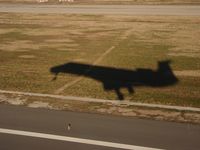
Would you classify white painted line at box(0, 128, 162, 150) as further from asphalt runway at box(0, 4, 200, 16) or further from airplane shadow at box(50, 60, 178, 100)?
asphalt runway at box(0, 4, 200, 16)

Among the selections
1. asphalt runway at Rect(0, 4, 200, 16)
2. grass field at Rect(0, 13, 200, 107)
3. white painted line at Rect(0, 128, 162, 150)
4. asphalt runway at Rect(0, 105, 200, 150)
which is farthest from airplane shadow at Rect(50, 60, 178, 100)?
asphalt runway at Rect(0, 4, 200, 16)

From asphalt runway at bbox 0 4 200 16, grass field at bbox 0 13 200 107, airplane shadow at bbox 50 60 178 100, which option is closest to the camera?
grass field at bbox 0 13 200 107

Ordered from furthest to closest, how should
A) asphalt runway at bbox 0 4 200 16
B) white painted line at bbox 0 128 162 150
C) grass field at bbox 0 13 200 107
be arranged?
asphalt runway at bbox 0 4 200 16
grass field at bbox 0 13 200 107
white painted line at bbox 0 128 162 150

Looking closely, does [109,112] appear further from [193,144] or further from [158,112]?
[193,144]

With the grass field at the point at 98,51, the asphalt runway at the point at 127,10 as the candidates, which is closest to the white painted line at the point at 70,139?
the grass field at the point at 98,51

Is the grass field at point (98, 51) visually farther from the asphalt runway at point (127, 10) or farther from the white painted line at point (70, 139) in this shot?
the white painted line at point (70, 139)

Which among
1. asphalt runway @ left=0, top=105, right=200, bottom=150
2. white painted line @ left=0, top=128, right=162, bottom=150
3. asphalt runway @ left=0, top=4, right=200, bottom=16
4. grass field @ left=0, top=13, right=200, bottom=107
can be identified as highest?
white painted line @ left=0, top=128, right=162, bottom=150

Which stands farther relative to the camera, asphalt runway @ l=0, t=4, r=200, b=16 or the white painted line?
asphalt runway @ l=0, t=4, r=200, b=16
